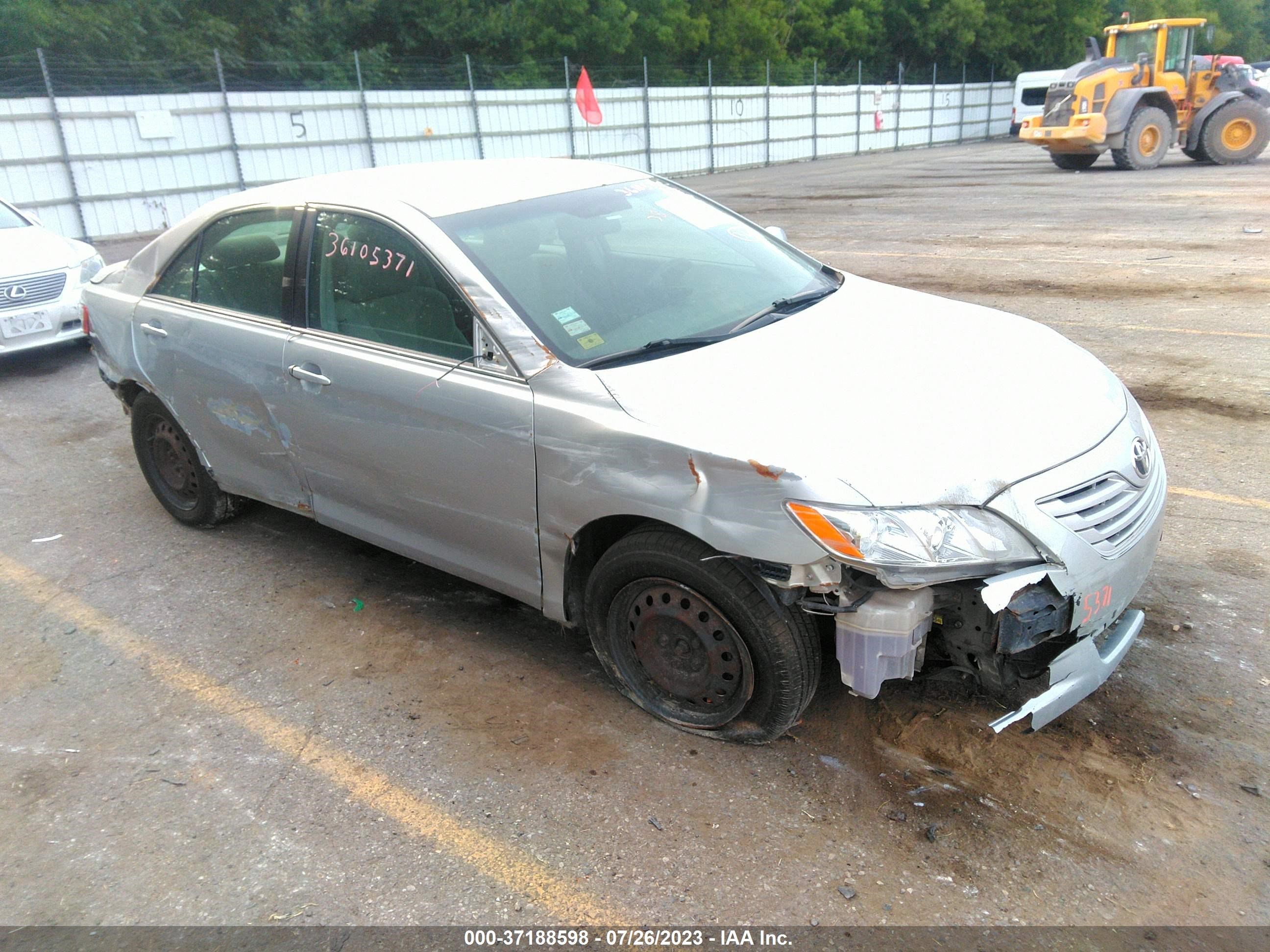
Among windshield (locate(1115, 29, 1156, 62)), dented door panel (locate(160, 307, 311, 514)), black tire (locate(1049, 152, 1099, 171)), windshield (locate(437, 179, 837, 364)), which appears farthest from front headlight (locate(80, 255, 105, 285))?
windshield (locate(1115, 29, 1156, 62))

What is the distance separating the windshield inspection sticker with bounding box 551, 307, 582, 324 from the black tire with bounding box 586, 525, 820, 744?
0.78m

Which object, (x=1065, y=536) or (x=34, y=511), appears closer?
(x=1065, y=536)

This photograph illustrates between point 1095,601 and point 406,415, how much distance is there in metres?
2.26

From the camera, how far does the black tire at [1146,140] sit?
1942cm

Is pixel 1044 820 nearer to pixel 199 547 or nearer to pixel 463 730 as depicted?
pixel 463 730

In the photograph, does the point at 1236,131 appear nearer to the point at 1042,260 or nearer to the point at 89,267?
the point at 1042,260

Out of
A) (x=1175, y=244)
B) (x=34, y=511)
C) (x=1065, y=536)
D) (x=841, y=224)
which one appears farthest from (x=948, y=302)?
(x=841, y=224)

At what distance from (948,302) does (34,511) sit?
4.75 m

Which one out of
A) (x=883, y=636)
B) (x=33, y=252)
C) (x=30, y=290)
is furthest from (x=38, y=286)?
(x=883, y=636)

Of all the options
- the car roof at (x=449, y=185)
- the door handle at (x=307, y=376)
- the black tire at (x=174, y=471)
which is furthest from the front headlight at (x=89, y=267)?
the door handle at (x=307, y=376)

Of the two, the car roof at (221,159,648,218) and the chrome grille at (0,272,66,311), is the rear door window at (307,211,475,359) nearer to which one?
the car roof at (221,159,648,218)

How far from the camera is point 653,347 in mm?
3170

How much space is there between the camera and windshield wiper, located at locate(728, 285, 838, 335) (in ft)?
11.1

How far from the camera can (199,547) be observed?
4672 millimetres
